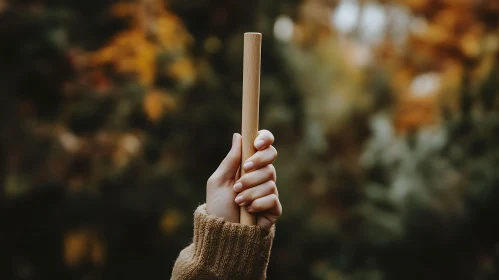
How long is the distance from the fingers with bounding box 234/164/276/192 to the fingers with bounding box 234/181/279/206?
1cm

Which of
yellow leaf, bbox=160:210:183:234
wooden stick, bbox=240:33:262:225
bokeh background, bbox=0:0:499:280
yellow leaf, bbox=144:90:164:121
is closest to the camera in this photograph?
wooden stick, bbox=240:33:262:225

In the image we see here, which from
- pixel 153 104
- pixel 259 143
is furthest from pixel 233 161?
pixel 153 104

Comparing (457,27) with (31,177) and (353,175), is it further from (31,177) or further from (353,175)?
(31,177)

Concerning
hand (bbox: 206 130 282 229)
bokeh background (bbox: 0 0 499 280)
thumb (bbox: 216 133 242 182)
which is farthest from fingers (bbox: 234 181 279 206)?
bokeh background (bbox: 0 0 499 280)

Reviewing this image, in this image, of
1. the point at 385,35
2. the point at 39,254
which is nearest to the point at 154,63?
the point at 39,254

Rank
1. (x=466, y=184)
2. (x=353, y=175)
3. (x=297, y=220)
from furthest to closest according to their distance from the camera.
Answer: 1. (x=353, y=175)
2. (x=297, y=220)
3. (x=466, y=184)

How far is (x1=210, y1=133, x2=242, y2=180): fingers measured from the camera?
1.63 metres

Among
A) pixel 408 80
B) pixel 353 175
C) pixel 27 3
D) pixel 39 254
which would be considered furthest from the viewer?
pixel 408 80

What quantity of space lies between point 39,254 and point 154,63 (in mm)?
1951

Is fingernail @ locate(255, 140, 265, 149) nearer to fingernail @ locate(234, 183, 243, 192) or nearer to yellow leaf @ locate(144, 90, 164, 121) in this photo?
fingernail @ locate(234, 183, 243, 192)

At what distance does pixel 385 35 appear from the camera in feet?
38.0

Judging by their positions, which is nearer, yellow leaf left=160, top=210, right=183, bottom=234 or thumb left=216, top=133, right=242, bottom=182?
thumb left=216, top=133, right=242, bottom=182

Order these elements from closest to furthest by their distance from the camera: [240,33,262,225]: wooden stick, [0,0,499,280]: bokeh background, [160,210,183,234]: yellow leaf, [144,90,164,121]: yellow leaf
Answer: [240,33,262,225]: wooden stick < [0,0,499,280]: bokeh background < [144,90,164,121]: yellow leaf < [160,210,183,234]: yellow leaf

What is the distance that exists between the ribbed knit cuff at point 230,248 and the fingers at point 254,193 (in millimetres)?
75
